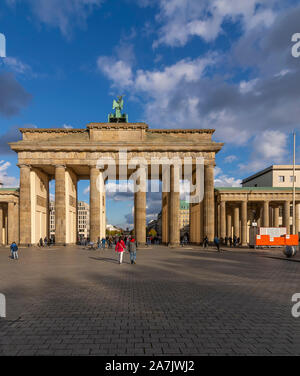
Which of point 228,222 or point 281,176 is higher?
point 281,176

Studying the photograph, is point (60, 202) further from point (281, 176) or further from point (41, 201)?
point (281, 176)

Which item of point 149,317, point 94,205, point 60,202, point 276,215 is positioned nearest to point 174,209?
point 94,205

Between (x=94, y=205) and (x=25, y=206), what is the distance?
33.8ft

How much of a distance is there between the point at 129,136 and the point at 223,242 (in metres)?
25.5

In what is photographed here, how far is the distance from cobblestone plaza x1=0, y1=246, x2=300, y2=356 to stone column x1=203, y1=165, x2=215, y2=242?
28597 millimetres

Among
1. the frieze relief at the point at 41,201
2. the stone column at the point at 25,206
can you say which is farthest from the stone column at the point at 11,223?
the stone column at the point at 25,206

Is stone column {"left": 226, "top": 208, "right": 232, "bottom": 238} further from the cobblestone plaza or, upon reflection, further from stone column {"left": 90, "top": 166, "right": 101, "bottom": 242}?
the cobblestone plaza

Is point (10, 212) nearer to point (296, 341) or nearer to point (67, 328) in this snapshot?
point (67, 328)

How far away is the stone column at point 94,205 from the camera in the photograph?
3969 cm

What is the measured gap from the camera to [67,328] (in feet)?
19.5

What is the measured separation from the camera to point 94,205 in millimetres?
40000

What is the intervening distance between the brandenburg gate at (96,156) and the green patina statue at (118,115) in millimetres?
5538

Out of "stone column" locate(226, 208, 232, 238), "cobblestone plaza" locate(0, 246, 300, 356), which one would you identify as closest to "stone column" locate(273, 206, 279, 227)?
"stone column" locate(226, 208, 232, 238)

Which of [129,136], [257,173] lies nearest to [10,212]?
[129,136]
